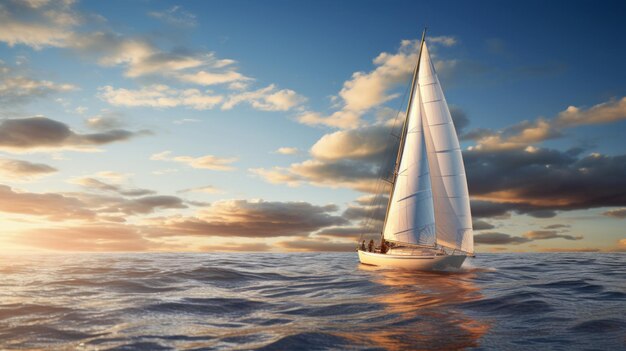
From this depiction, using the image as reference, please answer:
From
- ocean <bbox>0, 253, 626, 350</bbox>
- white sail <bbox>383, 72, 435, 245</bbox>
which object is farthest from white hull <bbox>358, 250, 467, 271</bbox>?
ocean <bbox>0, 253, 626, 350</bbox>

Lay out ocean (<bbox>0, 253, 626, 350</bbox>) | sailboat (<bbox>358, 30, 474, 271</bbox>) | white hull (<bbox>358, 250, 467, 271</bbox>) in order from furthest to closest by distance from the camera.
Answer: sailboat (<bbox>358, 30, 474, 271</bbox>) < white hull (<bbox>358, 250, 467, 271</bbox>) < ocean (<bbox>0, 253, 626, 350</bbox>)

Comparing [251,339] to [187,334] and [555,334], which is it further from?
[555,334]

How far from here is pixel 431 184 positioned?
40.7 metres

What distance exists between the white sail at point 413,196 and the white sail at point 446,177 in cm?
86

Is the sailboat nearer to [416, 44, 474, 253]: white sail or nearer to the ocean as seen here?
[416, 44, 474, 253]: white sail

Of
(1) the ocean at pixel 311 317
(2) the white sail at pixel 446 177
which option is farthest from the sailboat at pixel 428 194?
(1) the ocean at pixel 311 317

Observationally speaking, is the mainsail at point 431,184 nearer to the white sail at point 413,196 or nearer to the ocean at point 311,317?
the white sail at point 413,196

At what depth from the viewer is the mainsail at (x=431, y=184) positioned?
39.4m

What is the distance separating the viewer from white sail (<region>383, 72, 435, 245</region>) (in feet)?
131

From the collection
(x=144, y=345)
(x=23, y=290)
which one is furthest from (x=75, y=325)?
(x=23, y=290)

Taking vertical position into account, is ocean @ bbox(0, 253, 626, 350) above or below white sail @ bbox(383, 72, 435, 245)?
below

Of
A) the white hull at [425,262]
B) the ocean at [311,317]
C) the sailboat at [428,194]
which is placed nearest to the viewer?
the ocean at [311,317]

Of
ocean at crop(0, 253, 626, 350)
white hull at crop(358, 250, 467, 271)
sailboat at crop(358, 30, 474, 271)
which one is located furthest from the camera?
sailboat at crop(358, 30, 474, 271)

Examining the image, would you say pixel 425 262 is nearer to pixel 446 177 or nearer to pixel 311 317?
pixel 446 177
